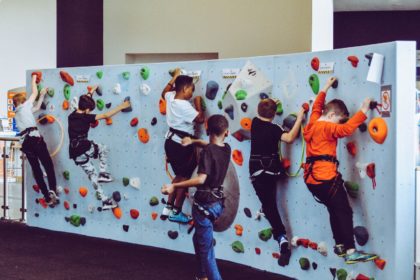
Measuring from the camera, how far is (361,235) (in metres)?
5.66

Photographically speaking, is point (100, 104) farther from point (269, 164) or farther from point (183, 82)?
point (269, 164)

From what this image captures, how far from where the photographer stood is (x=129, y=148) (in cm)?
796

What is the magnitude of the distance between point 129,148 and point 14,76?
9.40 meters

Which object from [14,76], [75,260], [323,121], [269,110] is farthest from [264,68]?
[14,76]

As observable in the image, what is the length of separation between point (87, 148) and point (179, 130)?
1.40 metres

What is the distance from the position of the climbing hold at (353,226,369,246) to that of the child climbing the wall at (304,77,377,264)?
0.04m

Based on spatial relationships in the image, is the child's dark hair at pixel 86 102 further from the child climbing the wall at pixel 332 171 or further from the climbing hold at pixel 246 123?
the child climbing the wall at pixel 332 171

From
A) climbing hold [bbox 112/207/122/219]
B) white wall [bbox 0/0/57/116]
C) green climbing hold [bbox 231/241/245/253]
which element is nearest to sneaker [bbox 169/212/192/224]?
green climbing hold [bbox 231/241/245/253]

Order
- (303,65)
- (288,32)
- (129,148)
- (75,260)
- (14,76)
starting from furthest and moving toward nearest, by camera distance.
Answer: (14,76) → (288,32) → (129,148) → (75,260) → (303,65)

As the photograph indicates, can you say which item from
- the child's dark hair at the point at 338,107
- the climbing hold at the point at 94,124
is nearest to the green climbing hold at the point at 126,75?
the climbing hold at the point at 94,124

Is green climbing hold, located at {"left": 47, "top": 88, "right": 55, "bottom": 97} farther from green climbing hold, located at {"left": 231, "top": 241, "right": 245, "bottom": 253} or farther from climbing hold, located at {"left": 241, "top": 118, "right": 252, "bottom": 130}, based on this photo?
green climbing hold, located at {"left": 231, "top": 241, "right": 245, "bottom": 253}

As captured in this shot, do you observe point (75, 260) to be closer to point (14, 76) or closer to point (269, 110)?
point (269, 110)

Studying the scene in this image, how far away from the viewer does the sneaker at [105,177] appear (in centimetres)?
810

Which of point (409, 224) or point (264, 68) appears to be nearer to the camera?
point (409, 224)
